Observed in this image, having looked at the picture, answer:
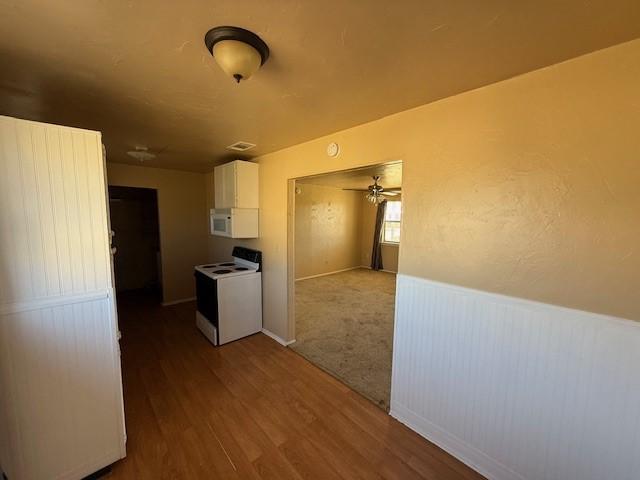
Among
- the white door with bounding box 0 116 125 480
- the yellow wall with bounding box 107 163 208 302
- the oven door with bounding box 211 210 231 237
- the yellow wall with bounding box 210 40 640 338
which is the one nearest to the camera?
the yellow wall with bounding box 210 40 640 338

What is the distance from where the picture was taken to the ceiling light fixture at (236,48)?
3.51 feet

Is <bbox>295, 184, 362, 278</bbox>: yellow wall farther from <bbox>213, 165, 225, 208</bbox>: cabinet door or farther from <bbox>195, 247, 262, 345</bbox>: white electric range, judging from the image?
<bbox>195, 247, 262, 345</bbox>: white electric range

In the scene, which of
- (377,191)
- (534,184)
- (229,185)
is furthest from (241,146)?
(377,191)

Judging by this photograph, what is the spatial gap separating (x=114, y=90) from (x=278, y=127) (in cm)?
112

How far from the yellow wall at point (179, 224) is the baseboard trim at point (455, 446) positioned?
4020 mm

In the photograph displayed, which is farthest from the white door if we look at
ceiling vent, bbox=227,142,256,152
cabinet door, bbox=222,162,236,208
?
cabinet door, bbox=222,162,236,208

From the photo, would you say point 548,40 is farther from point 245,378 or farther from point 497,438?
point 245,378

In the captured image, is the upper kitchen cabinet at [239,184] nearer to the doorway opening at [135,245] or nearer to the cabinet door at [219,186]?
the cabinet door at [219,186]

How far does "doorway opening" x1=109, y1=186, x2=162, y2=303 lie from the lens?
5207 millimetres

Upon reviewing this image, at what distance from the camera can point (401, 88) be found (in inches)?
60.7

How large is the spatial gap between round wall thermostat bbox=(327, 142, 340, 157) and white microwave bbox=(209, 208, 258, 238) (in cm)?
144

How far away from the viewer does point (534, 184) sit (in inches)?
54.7

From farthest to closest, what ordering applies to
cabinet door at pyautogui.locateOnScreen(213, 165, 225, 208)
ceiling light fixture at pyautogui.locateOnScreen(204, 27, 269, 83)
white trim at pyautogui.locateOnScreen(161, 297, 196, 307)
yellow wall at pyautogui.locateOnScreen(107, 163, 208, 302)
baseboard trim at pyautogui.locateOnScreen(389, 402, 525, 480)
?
white trim at pyautogui.locateOnScreen(161, 297, 196, 307), yellow wall at pyautogui.locateOnScreen(107, 163, 208, 302), cabinet door at pyautogui.locateOnScreen(213, 165, 225, 208), baseboard trim at pyautogui.locateOnScreen(389, 402, 525, 480), ceiling light fixture at pyautogui.locateOnScreen(204, 27, 269, 83)

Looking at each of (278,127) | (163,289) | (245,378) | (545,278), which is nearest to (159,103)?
(278,127)
